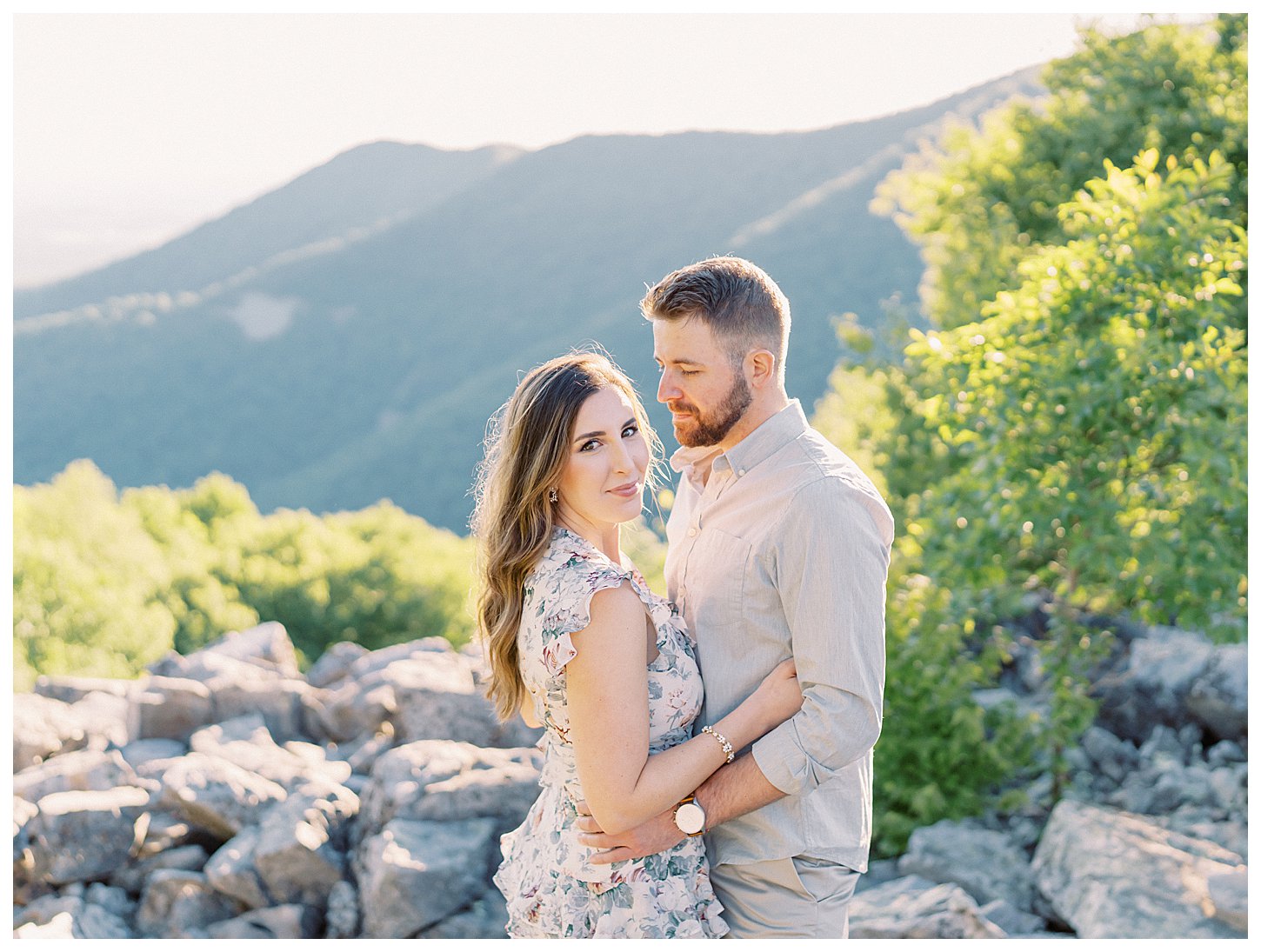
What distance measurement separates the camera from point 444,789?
17.0 ft

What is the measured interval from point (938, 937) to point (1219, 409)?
107 inches

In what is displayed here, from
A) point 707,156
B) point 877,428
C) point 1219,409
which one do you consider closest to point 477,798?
point 1219,409

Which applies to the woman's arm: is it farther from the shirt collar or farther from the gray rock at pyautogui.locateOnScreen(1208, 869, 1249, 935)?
the gray rock at pyautogui.locateOnScreen(1208, 869, 1249, 935)

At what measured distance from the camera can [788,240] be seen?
2468 inches

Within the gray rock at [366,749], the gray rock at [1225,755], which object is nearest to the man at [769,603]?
the gray rock at [366,749]

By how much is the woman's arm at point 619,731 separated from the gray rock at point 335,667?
293 inches

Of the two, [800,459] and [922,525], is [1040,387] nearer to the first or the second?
[922,525]

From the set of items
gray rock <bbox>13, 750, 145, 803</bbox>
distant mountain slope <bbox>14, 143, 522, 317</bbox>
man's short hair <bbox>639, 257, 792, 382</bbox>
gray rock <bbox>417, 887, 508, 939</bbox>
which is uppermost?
distant mountain slope <bbox>14, 143, 522, 317</bbox>

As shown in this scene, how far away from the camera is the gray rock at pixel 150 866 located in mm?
5082

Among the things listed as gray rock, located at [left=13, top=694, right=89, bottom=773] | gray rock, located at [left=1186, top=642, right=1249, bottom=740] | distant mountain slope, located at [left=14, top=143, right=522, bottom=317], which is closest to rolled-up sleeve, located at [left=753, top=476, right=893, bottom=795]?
gray rock, located at [left=13, top=694, right=89, bottom=773]

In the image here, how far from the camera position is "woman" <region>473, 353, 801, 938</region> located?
2.29 m

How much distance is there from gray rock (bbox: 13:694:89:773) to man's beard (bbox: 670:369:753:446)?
556cm

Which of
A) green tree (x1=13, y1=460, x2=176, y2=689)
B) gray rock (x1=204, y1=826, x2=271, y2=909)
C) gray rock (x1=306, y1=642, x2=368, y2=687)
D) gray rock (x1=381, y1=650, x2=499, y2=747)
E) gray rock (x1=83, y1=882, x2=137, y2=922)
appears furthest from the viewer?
green tree (x1=13, y1=460, x2=176, y2=689)

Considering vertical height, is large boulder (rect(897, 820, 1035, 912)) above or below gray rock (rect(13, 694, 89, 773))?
below
